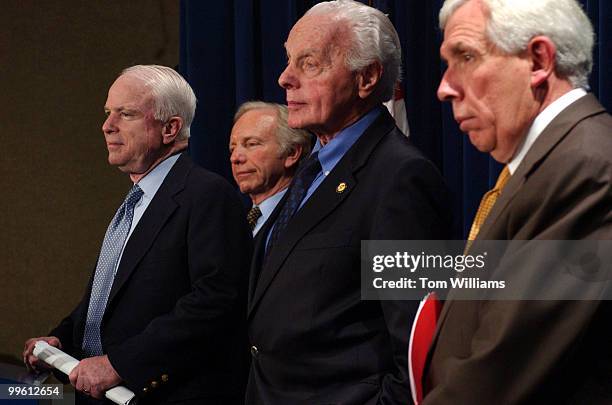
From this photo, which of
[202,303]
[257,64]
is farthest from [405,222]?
[257,64]

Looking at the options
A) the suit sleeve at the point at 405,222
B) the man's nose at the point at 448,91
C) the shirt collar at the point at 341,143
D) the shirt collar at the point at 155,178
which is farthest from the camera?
the shirt collar at the point at 155,178

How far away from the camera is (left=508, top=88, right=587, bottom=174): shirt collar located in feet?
5.00

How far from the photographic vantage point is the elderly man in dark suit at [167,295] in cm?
240

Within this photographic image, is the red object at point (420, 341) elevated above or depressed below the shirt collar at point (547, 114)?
below

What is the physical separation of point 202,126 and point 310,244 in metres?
1.90

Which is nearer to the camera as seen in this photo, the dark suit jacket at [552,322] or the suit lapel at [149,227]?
the dark suit jacket at [552,322]

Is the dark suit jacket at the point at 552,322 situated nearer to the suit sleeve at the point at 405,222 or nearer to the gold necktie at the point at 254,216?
the suit sleeve at the point at 405,222

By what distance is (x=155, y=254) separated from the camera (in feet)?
8.20

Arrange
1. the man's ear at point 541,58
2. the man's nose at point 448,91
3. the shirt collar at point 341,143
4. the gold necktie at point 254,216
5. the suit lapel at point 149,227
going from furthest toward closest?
the gold necktie at point 254,216 → the suit lapel at point 149,227 → the shirt collar at point 341,143 → the man's nose at point 448,91 → the man's ear at point 541,58

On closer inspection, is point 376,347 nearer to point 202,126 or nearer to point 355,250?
point 355,250

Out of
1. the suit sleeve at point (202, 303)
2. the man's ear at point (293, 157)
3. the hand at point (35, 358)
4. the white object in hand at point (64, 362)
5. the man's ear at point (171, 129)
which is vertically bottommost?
the hand at point (35, 358)

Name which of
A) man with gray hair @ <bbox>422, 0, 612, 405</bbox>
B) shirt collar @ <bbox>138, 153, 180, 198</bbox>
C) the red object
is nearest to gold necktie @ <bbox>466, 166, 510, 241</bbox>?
man with gray hair @ <bbox>422, 0, 612, 405</bbox>

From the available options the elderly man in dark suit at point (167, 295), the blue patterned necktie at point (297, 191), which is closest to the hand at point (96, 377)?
the elderly man in dark suit at point (167, 295)

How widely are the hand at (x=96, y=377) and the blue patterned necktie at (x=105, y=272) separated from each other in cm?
10
